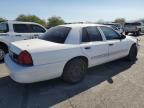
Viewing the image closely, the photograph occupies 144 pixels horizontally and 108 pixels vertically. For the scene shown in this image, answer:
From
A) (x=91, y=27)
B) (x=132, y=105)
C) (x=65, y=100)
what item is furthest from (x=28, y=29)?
(x=132, y=105)

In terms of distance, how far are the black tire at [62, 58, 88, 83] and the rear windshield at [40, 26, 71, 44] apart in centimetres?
63

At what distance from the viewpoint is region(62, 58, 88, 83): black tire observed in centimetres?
499

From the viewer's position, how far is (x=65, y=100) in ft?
13.9

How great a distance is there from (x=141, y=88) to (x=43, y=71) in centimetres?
245

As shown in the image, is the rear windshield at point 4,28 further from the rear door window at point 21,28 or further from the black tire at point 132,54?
the black tire at point 132,54

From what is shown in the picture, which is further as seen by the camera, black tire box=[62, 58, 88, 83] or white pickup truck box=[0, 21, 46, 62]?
white pickup truck box=[0, 21, 46, 62]

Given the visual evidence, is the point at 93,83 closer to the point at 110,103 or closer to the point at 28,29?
the point at 110,103

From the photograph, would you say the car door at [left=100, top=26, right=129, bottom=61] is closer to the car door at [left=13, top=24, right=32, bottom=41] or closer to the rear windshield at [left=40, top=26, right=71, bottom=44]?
the rear windshield at [left=40, top=26, right=71, bottom=44]

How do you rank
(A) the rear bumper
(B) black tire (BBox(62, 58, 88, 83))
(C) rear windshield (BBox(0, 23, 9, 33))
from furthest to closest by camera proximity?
1. (C) rear windshield (BBox(0, 23, 9, 33))
2. (B) black tire (BBox(62, 58, 88, 83))
3. (A) the rear bumper

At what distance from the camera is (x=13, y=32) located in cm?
836

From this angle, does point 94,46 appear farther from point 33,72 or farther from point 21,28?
point 21,28

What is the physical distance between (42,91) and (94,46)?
189 centimetres

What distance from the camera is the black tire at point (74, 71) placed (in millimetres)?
4988

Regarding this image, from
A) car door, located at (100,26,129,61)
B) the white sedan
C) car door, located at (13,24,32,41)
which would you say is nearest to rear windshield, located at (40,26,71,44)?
the white sedan
